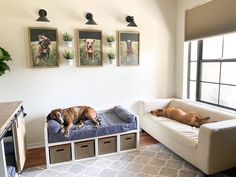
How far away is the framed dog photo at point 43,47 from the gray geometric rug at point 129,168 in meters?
1.54

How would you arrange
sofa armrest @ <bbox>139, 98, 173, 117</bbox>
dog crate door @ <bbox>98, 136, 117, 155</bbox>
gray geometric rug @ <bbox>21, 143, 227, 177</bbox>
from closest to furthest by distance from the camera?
gray geometric rug @ <bbox>21, 143, 227, 177</bbox>, dog crate door @ <bbox>98, 136, 117, 155</bbox>, sofa armrest @ <bbox>139, 98, 173, 117</bbox>

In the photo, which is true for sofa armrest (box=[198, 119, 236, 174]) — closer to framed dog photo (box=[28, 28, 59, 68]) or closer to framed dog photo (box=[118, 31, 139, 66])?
framed dog photo (box=[118, 31, 139, 66])

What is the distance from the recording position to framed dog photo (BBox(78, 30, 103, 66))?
312cm

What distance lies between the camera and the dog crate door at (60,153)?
8.29ft

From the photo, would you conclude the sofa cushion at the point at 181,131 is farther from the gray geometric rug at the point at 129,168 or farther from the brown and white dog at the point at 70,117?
the brown and white dog at the point at 70,117

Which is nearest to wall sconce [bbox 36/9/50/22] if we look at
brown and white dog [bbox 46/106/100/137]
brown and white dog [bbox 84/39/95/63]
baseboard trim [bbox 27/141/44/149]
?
brown and white dog [bbox 84/39/95/63]

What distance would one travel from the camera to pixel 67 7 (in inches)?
118

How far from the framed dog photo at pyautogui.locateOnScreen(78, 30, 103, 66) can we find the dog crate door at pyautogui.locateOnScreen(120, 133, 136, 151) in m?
1.30

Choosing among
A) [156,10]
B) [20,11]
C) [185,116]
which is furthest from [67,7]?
[185,116]

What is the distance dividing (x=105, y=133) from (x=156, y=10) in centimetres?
244

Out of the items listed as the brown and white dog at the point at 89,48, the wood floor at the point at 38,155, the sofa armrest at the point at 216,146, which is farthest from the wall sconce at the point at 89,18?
the sofa armrest at the point at 216,146

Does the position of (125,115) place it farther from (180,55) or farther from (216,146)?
(180,55)

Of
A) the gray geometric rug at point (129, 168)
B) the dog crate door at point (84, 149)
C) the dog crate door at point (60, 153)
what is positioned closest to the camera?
the gray geometric rug at point (129, 168)

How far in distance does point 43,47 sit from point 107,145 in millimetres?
1781
